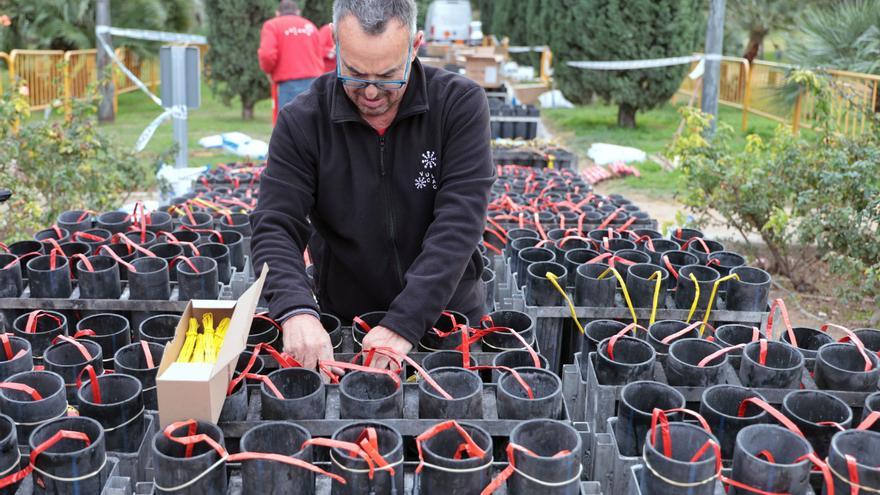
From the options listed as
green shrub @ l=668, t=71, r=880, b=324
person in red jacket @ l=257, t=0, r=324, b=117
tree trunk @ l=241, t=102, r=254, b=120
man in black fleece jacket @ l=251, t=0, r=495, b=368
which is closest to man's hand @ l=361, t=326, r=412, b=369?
man in black fleece jacket @ l=251, t=0, r=495, b=368

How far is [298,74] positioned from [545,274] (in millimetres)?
8057

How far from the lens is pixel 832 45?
13.0 m

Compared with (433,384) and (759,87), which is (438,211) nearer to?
(433,384)

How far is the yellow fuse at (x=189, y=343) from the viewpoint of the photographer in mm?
2340

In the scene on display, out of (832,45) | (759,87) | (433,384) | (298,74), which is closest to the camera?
(433,384)

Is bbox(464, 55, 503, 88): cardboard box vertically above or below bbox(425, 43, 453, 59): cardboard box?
below

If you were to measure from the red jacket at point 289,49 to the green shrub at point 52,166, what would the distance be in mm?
3315

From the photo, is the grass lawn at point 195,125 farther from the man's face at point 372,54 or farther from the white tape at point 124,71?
the man's face at point 372,54

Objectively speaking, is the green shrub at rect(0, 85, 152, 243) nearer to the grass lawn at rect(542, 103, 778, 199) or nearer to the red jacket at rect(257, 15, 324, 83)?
the red jacket at rect(257, 15, 324, 83)

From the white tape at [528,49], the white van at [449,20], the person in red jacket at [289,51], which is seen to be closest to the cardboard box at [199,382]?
the person in red jacket at [289,51]

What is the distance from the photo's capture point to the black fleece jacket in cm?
264

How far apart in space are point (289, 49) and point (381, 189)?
8393mm

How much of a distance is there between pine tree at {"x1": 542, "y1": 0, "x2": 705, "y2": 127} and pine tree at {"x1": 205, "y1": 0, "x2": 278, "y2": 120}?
20.0 ft

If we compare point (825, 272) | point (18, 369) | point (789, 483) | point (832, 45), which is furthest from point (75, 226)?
point (832, 45)
